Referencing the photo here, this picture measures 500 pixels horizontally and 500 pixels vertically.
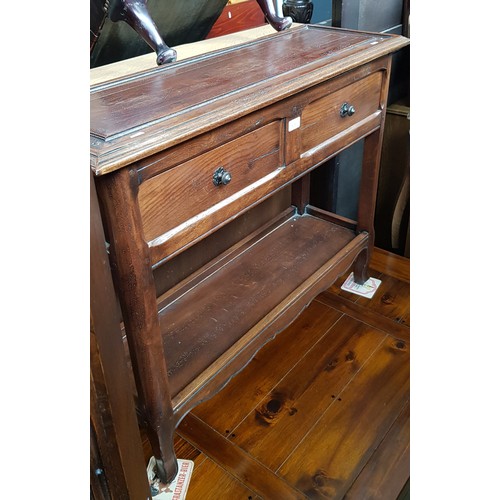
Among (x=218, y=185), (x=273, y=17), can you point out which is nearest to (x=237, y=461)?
(x=218, y=185)

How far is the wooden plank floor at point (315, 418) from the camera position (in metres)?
1.34

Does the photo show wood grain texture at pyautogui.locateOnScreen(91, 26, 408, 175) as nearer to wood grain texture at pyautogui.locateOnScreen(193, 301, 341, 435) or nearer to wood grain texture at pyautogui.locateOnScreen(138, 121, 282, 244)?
wood grain texture at pyautogui.locateOnScreen(138, 121, 282, 244)

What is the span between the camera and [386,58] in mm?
1529

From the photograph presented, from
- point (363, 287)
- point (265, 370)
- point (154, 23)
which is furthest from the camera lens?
point (363, 287)

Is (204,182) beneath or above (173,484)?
above

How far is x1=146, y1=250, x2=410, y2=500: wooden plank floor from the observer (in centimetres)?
134

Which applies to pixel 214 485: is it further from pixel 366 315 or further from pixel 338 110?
pixel 338 110

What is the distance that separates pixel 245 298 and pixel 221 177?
594mm

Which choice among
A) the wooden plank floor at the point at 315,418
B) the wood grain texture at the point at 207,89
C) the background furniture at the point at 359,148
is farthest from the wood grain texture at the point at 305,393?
the wood grain texture at the point at 207,89

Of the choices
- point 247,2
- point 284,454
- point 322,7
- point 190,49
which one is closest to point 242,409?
point 284,454

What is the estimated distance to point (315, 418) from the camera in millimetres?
1516

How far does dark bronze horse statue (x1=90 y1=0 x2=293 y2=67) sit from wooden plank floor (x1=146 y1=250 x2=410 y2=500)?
1019 millimetres

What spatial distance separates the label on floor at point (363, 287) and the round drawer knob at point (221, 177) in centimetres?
113

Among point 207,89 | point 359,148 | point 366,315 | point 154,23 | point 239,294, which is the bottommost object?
point 366,315
